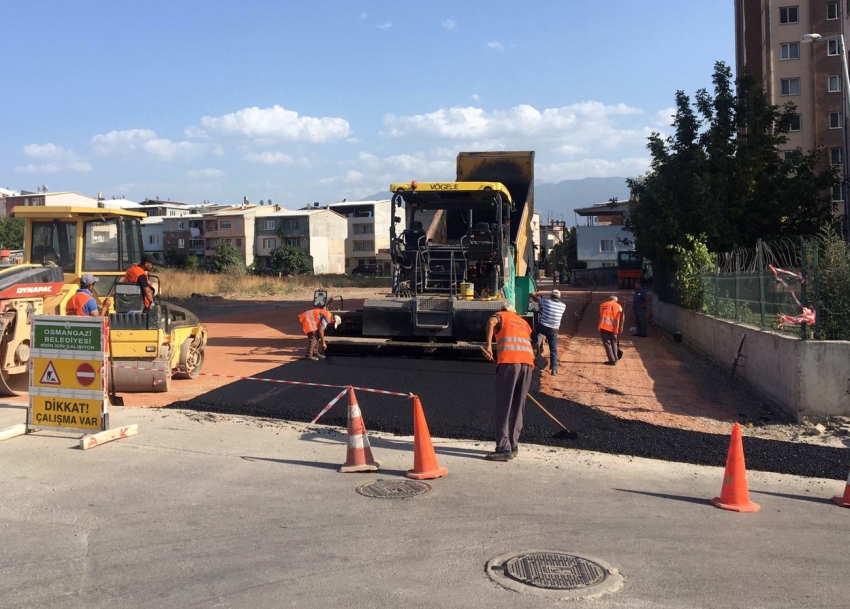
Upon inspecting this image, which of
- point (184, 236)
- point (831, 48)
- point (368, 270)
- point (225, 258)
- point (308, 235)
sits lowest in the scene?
point (368, 270)

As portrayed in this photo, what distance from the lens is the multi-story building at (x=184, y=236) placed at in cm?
9644

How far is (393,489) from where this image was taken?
6828 millimetres

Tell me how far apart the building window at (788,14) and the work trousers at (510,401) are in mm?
49217

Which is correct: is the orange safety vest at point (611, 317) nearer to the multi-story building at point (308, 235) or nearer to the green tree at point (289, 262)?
the green tree at point (289, 262)

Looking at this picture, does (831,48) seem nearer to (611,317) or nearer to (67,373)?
(611,317)

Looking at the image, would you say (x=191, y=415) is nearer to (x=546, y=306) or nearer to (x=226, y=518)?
(x=226, y=518)

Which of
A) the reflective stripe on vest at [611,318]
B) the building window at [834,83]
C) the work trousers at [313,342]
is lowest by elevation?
the work trousers at [313,342]

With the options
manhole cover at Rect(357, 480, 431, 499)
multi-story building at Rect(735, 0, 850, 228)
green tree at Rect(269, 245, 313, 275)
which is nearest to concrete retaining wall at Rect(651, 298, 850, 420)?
manhole cover at Rect(357, 480, 431, 499)

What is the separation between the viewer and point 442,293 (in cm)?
1486

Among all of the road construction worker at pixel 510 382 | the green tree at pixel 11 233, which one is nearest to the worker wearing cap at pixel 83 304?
the road construction worker at pixel 510 382

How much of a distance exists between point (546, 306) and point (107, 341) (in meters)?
8.52

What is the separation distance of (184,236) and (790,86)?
70778 millimetres

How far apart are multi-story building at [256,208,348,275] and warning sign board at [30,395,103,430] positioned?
262 feet

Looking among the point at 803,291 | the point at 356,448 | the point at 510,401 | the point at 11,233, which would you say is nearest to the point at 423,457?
the point at 356,448
